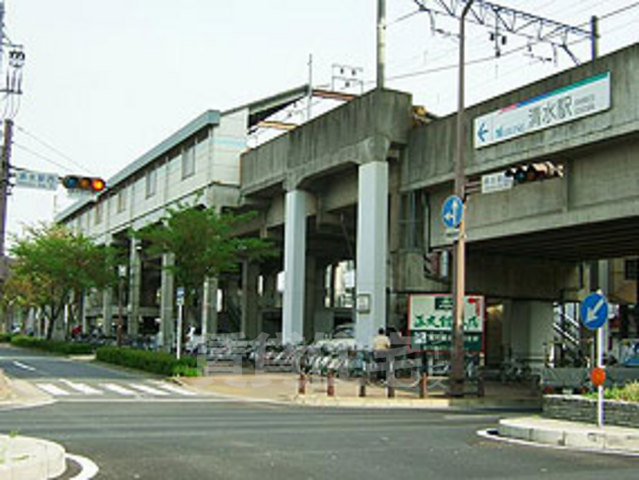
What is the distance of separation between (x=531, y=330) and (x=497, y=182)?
14901mm

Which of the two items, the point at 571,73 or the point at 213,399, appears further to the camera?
the point at 571,73

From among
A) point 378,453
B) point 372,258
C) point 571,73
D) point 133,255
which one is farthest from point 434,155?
point 133,255

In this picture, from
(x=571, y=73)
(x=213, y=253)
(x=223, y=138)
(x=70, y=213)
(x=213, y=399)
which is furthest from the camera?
(x=70, y=213)

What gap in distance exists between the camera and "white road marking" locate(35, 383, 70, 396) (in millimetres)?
20455

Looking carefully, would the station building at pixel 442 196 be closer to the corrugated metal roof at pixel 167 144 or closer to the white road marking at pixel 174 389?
the corrugated metal roof at pixel 167 144

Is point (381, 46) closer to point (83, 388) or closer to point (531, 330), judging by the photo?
point (531, 330)

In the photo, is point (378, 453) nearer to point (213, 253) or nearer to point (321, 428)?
point (321, 428)

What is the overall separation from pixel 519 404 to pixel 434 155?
9443mm

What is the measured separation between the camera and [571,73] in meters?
22.0

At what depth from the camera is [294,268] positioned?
34.1 meters

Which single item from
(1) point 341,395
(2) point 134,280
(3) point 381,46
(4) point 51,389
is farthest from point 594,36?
(2) point 134,280

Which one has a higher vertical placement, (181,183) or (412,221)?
(181,183)

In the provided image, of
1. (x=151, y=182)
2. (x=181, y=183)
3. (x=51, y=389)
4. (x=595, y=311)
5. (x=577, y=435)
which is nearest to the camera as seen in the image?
(x=577, y=435)

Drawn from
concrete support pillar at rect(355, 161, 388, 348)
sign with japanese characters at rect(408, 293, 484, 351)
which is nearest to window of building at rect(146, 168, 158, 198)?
concrete support pillar at rect(355, 161, 388, 348)
